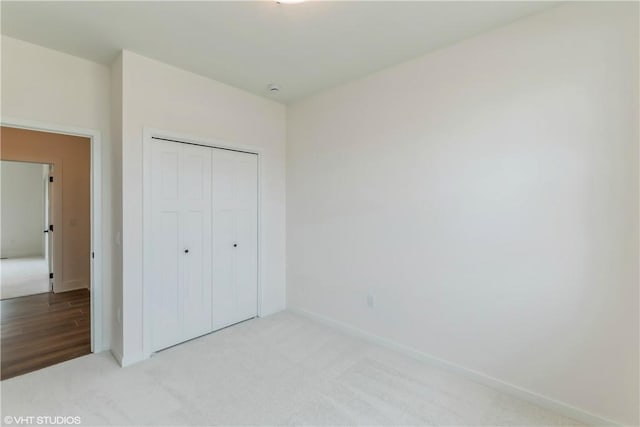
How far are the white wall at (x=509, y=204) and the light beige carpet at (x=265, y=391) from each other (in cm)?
33

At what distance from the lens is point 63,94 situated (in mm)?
2510

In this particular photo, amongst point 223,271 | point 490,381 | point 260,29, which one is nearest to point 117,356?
point 223,271

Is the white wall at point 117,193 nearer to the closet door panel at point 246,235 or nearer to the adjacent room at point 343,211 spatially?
the adjacent room at point 343,211

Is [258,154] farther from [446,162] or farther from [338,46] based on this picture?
[446,162]

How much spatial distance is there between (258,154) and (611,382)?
3.50 m

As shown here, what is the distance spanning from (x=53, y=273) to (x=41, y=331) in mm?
1957

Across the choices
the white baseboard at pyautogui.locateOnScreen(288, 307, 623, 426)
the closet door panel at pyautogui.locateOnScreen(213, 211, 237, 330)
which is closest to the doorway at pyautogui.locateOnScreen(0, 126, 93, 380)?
the closet door panel at pyautogui.locateOnScreen(213, 211, 237, 330)

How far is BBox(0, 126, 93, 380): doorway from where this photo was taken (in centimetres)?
275

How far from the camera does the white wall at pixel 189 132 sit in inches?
97.6

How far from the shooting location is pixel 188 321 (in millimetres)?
2906

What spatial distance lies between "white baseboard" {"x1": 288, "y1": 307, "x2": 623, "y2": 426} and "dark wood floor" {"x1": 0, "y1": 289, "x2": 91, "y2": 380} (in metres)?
2.59

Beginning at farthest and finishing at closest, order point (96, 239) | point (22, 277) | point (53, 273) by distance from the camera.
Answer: point (22, 277)
point (53, 273)
point (96, 239)

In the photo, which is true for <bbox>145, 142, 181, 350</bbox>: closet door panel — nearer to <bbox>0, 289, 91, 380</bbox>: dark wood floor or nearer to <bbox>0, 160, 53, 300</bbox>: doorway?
<bbox>0, 289, 91, 380</bbox>: dark wood floor

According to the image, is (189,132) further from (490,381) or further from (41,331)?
(490,381)
